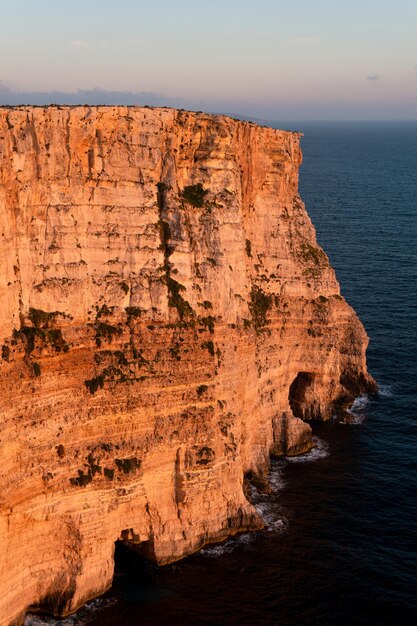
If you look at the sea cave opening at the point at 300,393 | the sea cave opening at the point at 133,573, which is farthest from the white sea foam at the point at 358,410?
the sea cave opening at the point at 133,573

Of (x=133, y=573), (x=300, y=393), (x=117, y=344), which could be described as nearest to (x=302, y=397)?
(x=300, y=393)

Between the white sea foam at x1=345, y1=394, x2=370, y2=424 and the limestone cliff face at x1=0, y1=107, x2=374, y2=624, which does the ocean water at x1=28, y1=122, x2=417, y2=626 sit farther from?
the limestone cliff face at x1=0, y1=107, x2=374, y2=624

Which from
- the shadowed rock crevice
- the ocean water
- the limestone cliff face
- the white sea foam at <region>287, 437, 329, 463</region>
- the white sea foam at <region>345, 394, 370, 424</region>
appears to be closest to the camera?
the limestone cliff face

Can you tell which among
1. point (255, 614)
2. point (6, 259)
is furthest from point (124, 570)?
point (6, 259)

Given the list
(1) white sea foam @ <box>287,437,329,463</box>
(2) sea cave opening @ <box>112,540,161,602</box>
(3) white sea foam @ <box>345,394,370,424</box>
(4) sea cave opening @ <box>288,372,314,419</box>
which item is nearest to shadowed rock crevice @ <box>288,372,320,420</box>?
(4) sea cave opening @ <box>288,372,314,419</box>

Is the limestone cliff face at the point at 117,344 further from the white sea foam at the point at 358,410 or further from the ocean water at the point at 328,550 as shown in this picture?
the white sea foam at the point at 358,410

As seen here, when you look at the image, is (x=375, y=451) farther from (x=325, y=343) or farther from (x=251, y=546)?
(x=251, y=546)
